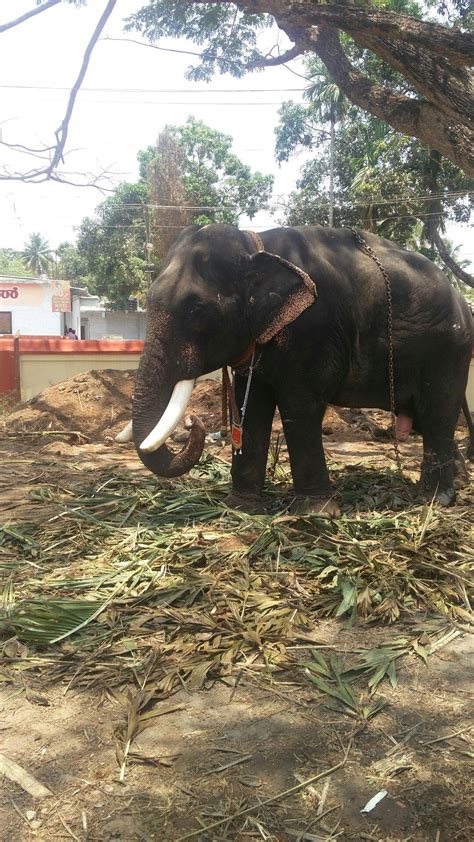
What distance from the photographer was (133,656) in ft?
9.76

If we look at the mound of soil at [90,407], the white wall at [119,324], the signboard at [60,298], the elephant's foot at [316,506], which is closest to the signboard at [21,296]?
the signboard at [60,298]

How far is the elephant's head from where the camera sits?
4320mm

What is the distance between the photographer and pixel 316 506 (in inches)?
190

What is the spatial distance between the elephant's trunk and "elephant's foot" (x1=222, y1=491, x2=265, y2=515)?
867 millimetres

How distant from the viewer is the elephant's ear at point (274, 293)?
455cm

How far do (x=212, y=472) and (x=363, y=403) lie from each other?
5.60 ft

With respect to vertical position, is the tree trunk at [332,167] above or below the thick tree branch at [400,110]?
above

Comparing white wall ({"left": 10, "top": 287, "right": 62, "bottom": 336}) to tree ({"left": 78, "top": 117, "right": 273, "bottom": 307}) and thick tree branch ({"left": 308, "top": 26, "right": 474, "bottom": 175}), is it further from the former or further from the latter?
thick tree branch ({"left": 308, "top": 26, "right": 474, "bottom": 175})

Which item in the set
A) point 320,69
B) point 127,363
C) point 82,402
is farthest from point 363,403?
point 320,69

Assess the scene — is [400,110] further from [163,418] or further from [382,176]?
[382,176]

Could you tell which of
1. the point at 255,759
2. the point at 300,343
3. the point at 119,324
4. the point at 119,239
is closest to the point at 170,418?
the point at 300,343

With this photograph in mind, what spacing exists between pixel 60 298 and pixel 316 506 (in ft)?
104

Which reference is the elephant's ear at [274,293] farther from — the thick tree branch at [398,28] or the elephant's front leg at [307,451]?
the thick tree branch at [398,28]

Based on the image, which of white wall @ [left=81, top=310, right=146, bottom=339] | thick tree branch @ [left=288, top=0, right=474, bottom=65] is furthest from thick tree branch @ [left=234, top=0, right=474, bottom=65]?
white wall @ [left=81, top=310, right=146, bottom=339]
